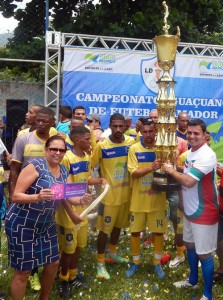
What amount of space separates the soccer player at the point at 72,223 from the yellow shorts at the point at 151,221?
0.61 metres

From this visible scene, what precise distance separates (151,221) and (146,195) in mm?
293

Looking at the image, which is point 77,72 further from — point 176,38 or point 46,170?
point 46,170

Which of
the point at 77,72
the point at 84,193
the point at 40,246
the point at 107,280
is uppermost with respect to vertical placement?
the point at 77,72

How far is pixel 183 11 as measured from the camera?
37.1ft

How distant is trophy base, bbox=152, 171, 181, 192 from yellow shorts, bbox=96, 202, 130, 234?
0.63 m

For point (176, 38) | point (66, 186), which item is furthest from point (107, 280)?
point (176, 38)

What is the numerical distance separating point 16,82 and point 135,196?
6.43 meters

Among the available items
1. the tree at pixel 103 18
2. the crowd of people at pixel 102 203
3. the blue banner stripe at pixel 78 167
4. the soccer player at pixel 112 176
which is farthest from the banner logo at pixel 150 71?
Result: the blue banner stripe at pixel 78 167

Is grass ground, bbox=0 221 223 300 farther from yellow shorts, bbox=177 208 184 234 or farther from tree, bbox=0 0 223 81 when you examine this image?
tree, bbox=0 0 223 81

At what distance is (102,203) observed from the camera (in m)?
4.54

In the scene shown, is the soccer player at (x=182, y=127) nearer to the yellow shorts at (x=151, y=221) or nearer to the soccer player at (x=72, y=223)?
the yellow shorts at (x=151, y=221)

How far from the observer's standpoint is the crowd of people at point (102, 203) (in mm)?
3188

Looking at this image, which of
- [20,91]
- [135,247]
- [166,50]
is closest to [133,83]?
[20,91]

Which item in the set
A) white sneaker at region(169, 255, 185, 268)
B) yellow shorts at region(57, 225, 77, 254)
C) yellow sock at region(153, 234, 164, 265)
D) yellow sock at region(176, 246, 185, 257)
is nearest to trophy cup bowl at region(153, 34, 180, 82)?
yellow sock at region(153, 234, 164, 265)
